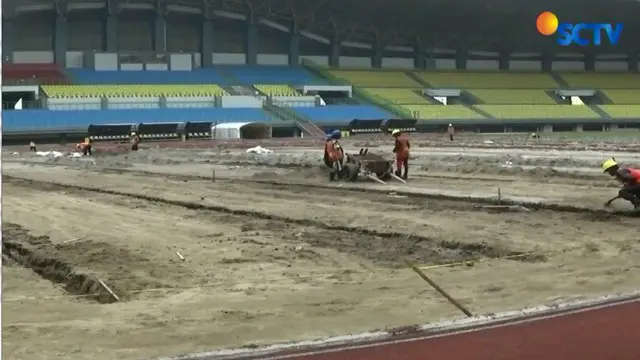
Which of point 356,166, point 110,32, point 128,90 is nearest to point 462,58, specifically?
point 110,32

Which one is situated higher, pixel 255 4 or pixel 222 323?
pixel 255 4

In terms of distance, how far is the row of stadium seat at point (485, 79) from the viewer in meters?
80.4

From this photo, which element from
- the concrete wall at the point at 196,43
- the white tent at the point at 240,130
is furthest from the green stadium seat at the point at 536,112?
the white tent at the point at 240,130

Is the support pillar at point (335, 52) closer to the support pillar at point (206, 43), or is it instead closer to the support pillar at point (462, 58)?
the support pillar at point (206, 43)

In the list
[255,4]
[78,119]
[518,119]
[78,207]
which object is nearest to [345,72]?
[255,4]

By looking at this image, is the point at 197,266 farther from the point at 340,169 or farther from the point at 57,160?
the point at 57,160

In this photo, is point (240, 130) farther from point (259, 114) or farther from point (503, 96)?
point (503, 96)

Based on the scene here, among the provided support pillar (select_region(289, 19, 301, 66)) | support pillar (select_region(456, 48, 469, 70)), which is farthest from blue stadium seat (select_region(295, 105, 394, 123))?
support pillar (select_region(456, 48, 469, 70))

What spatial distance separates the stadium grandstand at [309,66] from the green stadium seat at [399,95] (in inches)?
8.4

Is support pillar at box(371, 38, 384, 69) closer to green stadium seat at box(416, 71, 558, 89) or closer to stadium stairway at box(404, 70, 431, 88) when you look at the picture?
stadium stairway at box(404, 70, 431, 88)

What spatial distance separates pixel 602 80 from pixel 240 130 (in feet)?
161

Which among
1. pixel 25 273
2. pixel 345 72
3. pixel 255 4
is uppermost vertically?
pixel 255 4

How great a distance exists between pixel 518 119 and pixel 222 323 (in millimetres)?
68276

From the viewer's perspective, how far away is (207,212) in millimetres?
16156
